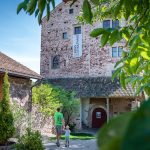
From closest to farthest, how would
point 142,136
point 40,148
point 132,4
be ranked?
1. point 142,136
2. point 132,4
3. point 40,148

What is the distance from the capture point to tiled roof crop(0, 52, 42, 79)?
13969 millimetres

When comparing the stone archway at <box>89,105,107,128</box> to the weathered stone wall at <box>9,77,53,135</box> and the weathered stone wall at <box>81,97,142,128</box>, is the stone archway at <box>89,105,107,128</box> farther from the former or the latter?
the weathered stone wall at <box>9,77,53,135</box>

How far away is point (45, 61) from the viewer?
2631 centimetres

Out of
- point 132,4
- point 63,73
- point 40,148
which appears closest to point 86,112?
point 63,73

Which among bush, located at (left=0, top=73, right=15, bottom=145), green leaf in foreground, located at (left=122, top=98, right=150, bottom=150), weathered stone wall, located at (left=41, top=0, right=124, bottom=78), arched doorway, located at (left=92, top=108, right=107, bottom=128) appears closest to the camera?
green leaf in foreground, located at (left=122, top=98, right=150, bottom=150)

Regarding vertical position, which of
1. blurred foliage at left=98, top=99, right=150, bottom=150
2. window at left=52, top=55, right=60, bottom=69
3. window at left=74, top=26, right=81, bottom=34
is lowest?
blurred foliage at left=98, top=99, right=150, bottom=150

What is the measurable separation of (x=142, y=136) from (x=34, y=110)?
1849 centimetres

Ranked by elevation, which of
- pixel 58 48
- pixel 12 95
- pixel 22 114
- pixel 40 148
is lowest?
pixel 40 148

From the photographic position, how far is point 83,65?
24.8 m

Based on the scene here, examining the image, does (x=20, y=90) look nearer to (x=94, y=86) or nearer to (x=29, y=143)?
(x=29, y=143)

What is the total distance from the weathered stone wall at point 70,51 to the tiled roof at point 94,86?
0.51 m

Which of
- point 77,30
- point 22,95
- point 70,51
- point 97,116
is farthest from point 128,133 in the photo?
point 77,30

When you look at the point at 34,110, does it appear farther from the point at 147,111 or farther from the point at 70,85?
the point at 147,111

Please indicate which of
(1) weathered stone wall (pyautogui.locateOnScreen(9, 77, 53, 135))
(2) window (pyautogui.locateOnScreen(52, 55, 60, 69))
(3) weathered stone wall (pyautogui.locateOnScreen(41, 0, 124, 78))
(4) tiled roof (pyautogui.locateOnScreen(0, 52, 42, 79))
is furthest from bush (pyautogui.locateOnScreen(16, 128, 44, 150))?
(2) window (pyautogui.locateOnScreen(52, 55, 60, 69))
